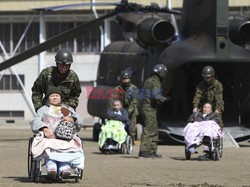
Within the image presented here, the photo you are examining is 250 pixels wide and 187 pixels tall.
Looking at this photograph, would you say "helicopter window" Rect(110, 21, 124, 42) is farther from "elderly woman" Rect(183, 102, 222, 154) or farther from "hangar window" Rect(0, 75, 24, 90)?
"elderly woman" Rect(183, 102, 222, 154)

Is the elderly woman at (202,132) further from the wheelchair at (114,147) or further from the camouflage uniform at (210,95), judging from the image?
the wheelchair at (114,147)

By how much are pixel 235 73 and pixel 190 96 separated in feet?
4.58

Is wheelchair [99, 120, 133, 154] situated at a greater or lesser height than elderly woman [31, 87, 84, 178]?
lesser

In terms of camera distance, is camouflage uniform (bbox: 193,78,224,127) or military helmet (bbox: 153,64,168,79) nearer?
military helmet (bbox: 153,64,168,79)

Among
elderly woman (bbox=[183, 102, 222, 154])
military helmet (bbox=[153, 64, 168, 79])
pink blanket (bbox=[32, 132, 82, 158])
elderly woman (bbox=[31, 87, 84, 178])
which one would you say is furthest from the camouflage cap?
military helmet (bbox=[153, 64, 168, 79])

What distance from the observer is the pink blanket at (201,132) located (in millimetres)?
16766

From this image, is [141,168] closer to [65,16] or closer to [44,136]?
[44,136]

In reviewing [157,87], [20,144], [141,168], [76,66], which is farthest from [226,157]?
[76,66]

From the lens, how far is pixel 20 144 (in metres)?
22.3

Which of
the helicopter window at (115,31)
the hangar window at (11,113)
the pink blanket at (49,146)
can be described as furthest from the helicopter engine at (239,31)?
the hangar window at (11,113)

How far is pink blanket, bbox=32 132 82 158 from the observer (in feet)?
36.9

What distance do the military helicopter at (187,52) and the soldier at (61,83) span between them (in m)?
9.81

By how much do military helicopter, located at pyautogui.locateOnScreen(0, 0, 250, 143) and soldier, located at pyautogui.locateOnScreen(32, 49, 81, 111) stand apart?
981 cm

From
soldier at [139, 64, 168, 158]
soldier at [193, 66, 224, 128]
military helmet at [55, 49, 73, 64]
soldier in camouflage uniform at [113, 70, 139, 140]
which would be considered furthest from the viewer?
soldier in camouflage uniform at [113, 70, 139, 140]
